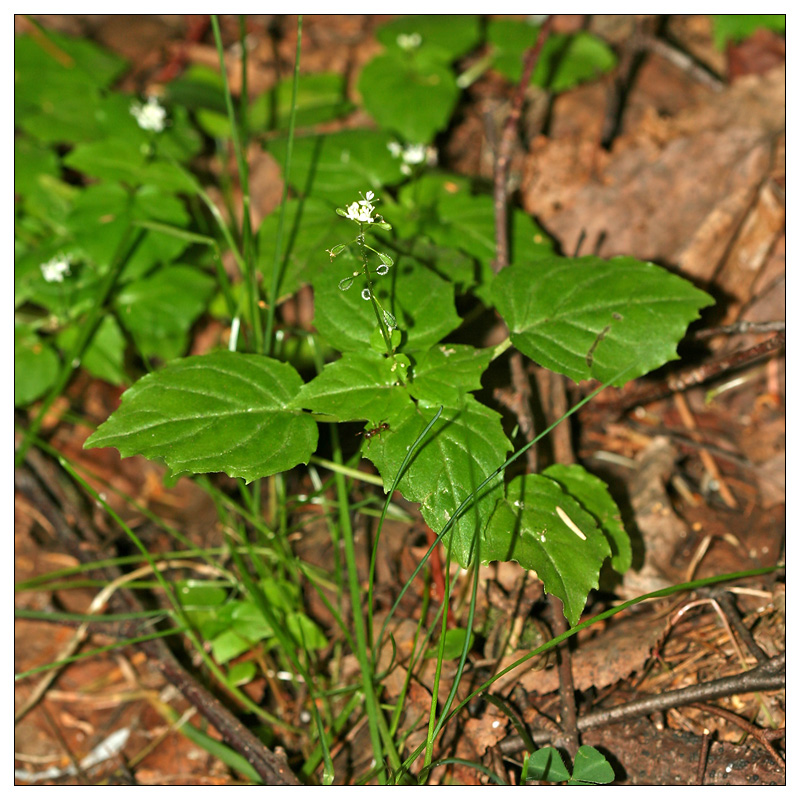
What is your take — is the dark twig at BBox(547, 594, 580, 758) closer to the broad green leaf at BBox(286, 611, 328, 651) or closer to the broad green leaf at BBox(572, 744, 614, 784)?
the broad green leaf at BBox(572, 744, 614, 784)

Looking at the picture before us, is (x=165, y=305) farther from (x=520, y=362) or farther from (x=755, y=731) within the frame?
(x=755, y=731)

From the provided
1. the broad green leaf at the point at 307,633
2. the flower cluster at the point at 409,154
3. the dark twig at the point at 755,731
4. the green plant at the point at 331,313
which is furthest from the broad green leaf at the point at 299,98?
the dark twig at the point at 755,731

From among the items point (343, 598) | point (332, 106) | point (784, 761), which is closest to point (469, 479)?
point (343, 598)

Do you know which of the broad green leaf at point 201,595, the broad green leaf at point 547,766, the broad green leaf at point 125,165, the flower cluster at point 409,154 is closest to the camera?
the broad green leaf at point 547,766

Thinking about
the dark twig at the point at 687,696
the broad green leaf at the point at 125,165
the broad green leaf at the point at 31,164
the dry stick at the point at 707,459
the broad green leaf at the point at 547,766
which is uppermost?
the broad green leaf at the point at 31,164

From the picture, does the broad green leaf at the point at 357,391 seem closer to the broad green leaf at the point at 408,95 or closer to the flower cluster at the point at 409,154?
the flower cluster at the point at 409,154

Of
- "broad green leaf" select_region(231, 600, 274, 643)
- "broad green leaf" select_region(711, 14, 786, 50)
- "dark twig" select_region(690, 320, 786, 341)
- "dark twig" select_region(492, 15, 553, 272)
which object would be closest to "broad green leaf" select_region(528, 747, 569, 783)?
"broad green leaf" select_region(231, 600, 274, 643)

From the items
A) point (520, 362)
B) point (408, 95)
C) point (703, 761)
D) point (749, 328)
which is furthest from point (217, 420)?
point (408, 95)
